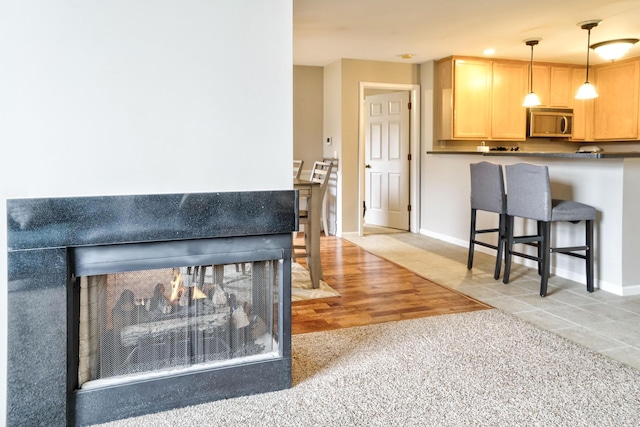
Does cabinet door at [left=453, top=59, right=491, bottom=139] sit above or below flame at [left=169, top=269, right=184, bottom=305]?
above

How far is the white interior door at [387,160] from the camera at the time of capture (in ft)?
23.4

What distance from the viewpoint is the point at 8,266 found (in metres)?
1.86

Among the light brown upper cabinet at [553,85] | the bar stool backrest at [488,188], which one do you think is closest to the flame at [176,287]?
the bar stool backrest at [488,188]

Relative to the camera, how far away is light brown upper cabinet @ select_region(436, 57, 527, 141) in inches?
253

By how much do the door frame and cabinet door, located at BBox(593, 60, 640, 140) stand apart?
7.99 feet

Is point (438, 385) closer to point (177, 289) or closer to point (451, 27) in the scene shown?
point (177, 289)

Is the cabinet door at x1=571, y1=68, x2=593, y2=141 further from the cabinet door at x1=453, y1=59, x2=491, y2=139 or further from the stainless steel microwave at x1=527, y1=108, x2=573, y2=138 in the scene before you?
the cabinet door at x1=453, y1=59, x2=491, y2=139

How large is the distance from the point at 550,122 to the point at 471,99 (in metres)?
1.19

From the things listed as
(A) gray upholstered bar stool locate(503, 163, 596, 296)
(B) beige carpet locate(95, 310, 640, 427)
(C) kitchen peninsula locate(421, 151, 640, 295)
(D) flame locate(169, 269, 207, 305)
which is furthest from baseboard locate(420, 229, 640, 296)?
(D) flame locate(169, 269, 207, 305)

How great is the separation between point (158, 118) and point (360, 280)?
272 cm

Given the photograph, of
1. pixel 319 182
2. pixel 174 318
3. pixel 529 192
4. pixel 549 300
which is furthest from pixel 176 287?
pixel 529 192

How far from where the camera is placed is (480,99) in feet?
21.3

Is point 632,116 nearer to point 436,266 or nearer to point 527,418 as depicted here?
point 436,266

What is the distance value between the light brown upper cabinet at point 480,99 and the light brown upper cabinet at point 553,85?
243mm
